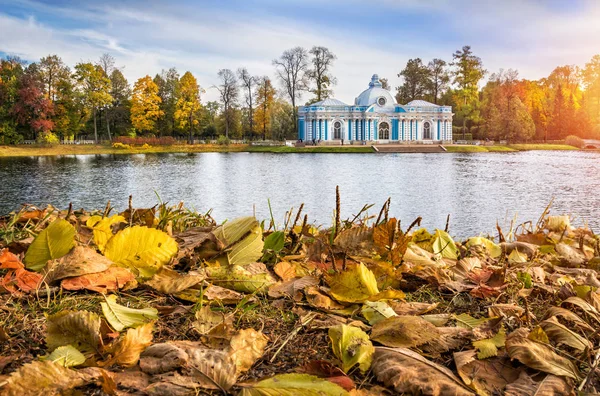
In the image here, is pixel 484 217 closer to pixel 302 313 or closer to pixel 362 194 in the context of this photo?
pixel 362 194

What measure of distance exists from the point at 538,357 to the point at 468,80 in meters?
58.5

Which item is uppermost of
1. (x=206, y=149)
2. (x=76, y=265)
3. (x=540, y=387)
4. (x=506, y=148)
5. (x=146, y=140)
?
(x=146, y=140)

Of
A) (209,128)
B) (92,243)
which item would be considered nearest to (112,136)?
(209,128)


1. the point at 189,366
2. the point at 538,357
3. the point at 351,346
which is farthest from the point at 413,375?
the point at 189,366

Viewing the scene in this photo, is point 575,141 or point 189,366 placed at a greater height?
point 575,141

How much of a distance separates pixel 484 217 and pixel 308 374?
38.4 feet

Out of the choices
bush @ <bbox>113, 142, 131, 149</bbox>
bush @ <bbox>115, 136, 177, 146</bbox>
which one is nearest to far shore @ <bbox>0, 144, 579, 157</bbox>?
bush @ <bbox>113, 142, 131, 149</bbox>

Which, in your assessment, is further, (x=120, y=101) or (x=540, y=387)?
(x=120, y=101)

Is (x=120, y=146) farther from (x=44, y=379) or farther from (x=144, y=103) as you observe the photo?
(x=44, y=379)

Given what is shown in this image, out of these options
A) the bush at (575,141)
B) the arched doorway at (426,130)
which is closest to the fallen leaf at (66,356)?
the arched doorway at (426,130)

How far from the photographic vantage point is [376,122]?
177 feet

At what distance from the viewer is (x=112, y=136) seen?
49500mm

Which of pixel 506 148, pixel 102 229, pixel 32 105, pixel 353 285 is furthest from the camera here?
pixel 506 148

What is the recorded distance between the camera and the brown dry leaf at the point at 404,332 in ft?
2.70
